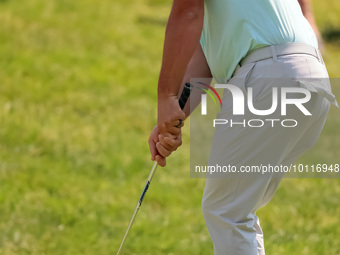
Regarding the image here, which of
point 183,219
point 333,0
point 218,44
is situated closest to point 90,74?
point 183,219

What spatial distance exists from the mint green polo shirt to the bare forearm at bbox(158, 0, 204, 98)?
0.49 ft

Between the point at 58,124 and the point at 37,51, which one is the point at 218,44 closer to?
the point at 58,124

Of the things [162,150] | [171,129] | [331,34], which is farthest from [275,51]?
[331,34]

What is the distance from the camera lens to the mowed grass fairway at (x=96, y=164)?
477cm

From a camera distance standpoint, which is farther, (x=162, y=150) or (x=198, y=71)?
(x=198, y=71)

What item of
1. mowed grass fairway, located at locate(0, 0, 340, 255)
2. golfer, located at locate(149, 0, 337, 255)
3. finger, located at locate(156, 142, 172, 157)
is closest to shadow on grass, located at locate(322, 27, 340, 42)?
mowed grass fairway, located at locate(0, 0, 340, 255)

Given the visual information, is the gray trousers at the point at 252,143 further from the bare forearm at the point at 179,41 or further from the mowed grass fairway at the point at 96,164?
the mowed grass fairway at the point at 96,164

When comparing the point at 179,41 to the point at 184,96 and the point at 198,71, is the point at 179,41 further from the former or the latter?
the point at 198,71

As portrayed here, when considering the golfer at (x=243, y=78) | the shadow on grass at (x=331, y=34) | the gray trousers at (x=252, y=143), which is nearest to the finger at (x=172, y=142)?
the golfer at (x=243, y=78)

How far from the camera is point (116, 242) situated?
470 centimetres

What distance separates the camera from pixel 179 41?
2.67 m

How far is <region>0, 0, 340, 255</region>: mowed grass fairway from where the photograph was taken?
477cm

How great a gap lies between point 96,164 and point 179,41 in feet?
12.0

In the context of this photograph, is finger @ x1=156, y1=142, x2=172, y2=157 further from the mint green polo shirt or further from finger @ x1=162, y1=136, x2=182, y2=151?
the mint green polo shirt
